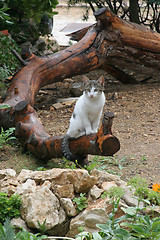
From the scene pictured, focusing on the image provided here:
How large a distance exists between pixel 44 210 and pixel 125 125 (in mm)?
2987

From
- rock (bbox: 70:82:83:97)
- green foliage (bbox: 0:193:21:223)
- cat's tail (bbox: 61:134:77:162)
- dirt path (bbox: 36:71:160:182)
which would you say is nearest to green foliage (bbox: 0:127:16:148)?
cat's tail (bbox: 61:134:77:162)

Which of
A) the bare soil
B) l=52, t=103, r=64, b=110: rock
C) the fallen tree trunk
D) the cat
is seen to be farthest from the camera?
l=52, t=103, r=64, b=110: rock

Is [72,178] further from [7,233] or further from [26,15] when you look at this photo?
[26,15]

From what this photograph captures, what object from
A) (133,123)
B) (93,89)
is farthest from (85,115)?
(133,123)

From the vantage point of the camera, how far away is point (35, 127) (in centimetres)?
429

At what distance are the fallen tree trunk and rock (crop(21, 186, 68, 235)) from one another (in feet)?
4.02

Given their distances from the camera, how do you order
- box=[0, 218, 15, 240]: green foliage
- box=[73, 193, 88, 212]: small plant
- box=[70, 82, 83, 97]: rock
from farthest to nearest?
box=[70, 82, 83, 97]: rock → box=[73, 193, 88, 212]: small plant → box=[0, 218, 15, 240]: green foliage

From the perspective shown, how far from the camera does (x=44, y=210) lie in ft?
8.75

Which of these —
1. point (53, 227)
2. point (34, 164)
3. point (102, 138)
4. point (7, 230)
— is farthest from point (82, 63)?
point (7, 230)

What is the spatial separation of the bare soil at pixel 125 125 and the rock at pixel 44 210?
117 cm

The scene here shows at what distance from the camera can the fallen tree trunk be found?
13.9 ft

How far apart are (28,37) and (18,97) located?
3.86 metres

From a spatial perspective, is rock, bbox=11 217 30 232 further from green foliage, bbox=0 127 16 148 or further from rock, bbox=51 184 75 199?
green foliage, bbox=0 127 16 148

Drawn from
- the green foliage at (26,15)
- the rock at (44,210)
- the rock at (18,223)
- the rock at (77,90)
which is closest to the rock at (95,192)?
the rock at (44,210)
